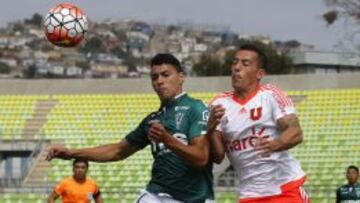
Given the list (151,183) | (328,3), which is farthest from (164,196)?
(328,3)

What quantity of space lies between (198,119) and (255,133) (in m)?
0.43

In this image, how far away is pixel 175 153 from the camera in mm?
6797

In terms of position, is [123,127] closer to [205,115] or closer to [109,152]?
[109,152]

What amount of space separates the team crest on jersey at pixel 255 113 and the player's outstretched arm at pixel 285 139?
6.2 inches

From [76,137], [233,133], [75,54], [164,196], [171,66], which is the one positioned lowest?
[75,54]

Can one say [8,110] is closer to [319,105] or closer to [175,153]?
[319,105]

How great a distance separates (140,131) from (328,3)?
43578 millimetres

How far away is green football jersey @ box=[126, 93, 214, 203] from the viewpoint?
6.92 m

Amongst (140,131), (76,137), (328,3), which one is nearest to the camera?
(140,131)

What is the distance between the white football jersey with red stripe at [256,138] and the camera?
6887 millimetres

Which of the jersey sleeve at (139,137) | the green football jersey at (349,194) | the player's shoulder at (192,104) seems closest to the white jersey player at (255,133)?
the player's shoulder at (192,104)

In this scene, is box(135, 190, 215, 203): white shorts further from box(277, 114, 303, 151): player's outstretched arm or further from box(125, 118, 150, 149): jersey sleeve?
box(277, 114, 303, 151): player's outstretched arm

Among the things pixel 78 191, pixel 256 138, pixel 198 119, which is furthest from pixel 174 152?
pixel 78 191

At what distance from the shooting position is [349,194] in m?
15.2
